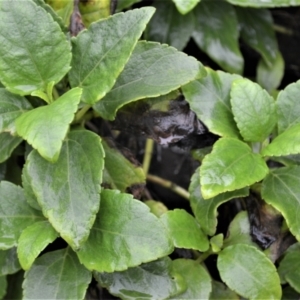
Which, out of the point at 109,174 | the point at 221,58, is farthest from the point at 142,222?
the point at 221,58

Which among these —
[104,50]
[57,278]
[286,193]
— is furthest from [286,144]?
[57,278]

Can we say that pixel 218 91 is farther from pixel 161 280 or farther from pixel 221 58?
pixel 161 280

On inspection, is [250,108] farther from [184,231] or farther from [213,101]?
[184,231]

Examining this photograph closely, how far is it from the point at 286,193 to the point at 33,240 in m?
0.42

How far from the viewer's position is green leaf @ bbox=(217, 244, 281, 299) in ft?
2.63

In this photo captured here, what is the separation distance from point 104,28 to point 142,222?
1.04ft

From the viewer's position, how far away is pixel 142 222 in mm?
758

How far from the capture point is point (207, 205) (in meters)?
0.83

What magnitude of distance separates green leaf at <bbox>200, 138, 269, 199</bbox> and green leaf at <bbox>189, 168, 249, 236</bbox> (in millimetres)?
55

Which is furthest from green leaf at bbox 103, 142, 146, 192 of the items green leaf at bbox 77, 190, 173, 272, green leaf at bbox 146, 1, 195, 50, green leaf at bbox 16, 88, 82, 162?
green leaf at bbox 146, 1, 195, 50

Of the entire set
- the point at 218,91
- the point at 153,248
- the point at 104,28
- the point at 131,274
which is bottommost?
the point at 131,274

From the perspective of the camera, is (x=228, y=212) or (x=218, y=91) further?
(x=228, y=212)

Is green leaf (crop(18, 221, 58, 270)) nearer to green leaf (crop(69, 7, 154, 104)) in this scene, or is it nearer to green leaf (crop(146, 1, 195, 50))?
green leaf (crop(69, 7, 154, 104))

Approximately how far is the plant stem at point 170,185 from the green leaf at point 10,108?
35 centimetres
